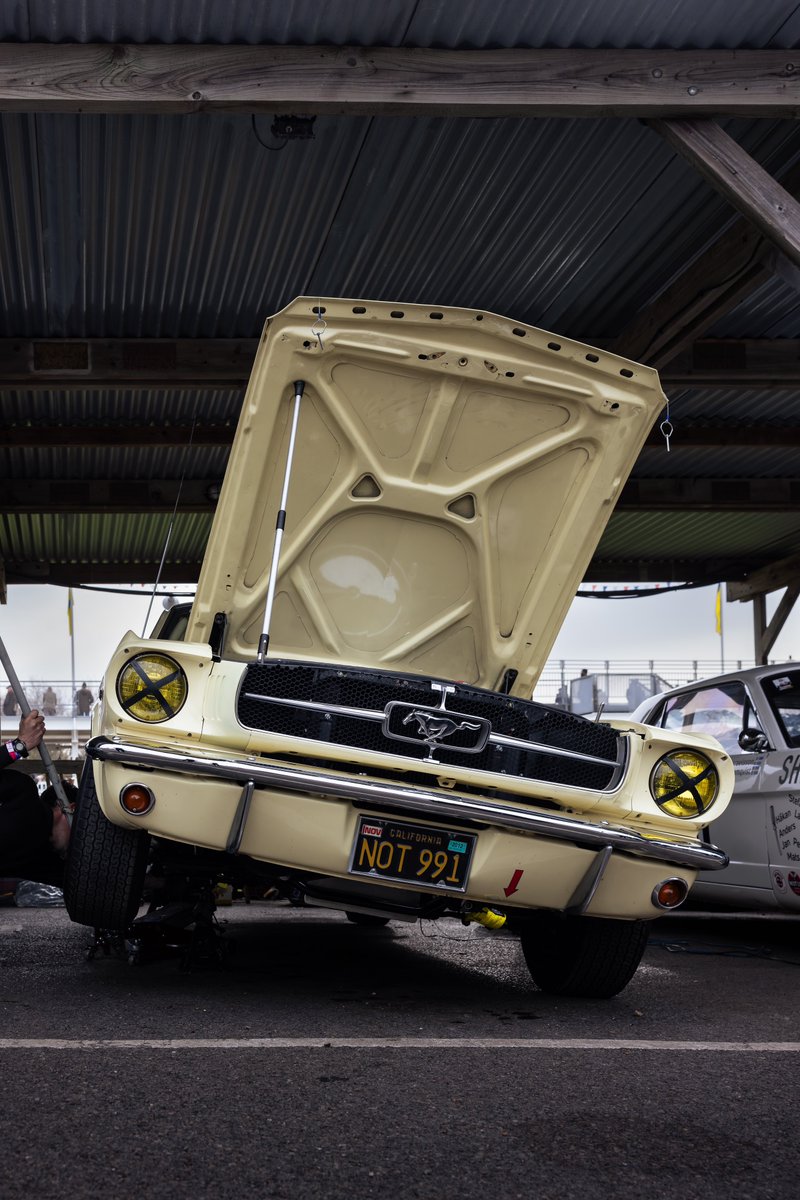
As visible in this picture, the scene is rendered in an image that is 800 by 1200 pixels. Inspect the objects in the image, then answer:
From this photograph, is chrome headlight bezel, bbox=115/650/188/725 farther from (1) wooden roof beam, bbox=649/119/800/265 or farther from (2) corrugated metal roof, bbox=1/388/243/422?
(2) corrugated metal roof, bbox=1/388/243/422

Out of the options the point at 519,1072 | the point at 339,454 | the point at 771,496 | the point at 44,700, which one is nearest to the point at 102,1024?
the point at 519,1072

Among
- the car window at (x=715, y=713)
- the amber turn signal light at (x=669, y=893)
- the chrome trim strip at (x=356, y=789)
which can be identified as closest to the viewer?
the chrome trim strip at (x=356, y=789)

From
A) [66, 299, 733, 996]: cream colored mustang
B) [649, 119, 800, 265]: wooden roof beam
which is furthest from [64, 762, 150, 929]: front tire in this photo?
[649, 119, 800, 265]: wooden roof beam

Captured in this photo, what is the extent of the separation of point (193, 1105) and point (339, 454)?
112 inches

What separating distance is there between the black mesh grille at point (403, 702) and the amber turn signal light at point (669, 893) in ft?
1.41

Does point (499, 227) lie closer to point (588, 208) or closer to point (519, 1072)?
point (588, 208)

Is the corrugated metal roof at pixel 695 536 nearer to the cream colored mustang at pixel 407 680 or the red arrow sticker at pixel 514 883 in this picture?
the cream colored mustang at pixel 407 680

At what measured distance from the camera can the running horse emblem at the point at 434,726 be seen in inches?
157

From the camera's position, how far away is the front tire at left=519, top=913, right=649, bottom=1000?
14.8 feet

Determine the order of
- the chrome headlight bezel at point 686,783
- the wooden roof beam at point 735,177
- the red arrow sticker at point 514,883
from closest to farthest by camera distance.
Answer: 1. the red arrow sticker at point 514,883
2. the chrome headlight bezel at point 686,783
3. the wooden roof beam at point 735,177

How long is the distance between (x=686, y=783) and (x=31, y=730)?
2619 millimetres

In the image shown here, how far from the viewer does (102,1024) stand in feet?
11.9

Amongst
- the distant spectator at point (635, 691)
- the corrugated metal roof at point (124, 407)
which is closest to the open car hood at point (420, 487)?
the corrugated metal roof at point (124, 407)

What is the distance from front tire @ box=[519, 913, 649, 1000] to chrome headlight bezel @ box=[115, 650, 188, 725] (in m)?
1.71
